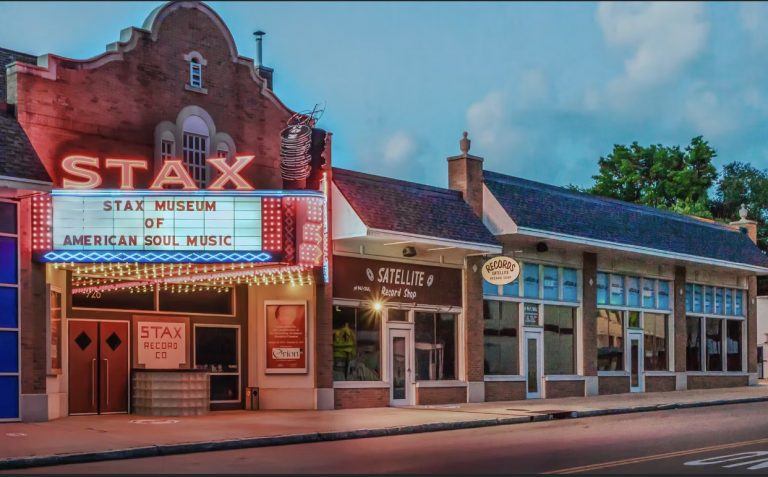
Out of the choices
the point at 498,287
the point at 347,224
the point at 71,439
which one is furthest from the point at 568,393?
the point at 71,439

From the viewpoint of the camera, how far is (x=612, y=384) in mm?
36219

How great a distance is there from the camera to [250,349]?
91.0 ft

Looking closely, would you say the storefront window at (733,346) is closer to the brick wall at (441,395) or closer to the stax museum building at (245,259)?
the stax museum building at (245,259)

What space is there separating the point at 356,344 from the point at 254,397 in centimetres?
295

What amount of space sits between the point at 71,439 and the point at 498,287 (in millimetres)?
15921

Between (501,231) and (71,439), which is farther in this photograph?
(501,231)

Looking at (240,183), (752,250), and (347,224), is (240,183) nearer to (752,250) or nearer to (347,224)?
(347,224)

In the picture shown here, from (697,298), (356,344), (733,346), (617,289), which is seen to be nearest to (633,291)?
(617,289)

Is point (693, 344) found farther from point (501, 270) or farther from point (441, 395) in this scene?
point (441, 395)

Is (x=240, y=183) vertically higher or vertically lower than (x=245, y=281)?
higher

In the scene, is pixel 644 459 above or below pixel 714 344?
below

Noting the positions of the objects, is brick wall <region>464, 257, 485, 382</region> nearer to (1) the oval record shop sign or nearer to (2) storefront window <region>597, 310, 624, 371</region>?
(1) the oval record shop sign

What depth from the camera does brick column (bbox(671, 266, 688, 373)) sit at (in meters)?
39.7

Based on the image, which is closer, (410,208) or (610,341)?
(410,208)
